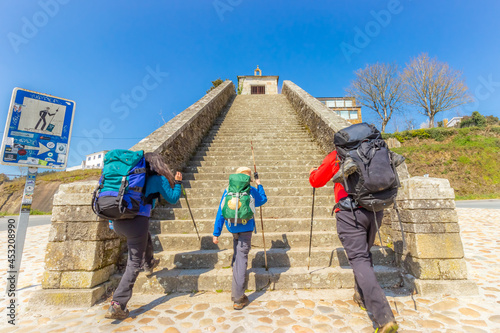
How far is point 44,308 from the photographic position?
269cm

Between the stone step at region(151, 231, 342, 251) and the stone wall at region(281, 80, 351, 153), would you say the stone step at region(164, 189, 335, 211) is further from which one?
the stone wall at region(281, 80, 351, 153)

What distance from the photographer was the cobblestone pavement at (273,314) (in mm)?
2219

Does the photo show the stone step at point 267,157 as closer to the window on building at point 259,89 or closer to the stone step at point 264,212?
the stone step at point 264,212

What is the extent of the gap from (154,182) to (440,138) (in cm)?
2851

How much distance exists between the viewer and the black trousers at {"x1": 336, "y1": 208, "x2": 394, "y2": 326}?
6.86 ft

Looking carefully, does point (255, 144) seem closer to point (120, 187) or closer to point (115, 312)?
point (120, 187)

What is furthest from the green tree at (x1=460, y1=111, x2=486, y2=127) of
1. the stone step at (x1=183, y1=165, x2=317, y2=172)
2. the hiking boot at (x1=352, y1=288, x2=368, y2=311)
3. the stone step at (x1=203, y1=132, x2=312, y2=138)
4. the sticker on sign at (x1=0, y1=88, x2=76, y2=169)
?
the sticker on sign at (x1=0, y1=88, x2=76, y2=169)

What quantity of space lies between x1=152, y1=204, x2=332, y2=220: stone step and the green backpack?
153cm

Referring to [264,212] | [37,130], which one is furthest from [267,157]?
[37,130]

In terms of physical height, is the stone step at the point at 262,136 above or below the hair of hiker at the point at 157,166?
above

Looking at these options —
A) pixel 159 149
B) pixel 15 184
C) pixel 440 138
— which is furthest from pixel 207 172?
pixel 440 138

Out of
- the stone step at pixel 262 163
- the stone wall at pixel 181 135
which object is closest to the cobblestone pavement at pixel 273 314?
the stone wall at pixel 181 135

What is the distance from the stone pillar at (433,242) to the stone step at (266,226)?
1.15 m

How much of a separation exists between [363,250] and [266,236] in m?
1.71
